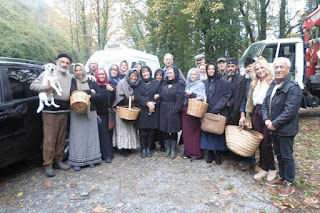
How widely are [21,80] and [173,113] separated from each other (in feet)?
→ 8.66

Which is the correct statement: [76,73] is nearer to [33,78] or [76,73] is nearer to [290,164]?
[33,78]

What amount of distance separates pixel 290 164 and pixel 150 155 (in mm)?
2553

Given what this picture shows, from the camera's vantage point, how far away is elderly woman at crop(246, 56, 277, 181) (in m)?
3.70

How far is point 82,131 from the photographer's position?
13.9 feet

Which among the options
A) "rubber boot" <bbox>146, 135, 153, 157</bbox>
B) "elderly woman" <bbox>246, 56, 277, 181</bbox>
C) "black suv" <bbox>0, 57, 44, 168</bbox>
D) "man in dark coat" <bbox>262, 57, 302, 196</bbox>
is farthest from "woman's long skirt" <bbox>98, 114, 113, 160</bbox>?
"man in dark coat" <bbox>262, 57, 302, 196</bbox>

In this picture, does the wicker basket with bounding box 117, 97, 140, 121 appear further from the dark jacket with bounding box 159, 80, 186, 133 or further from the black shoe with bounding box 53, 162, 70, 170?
the black shoe with bounding box 53, 162, 70, 170

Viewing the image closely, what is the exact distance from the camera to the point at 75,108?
391 centimetres

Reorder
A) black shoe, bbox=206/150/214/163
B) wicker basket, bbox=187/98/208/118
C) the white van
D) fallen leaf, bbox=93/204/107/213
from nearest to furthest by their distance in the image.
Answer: fallen leaf, bbox=93/204/107/213 → wicker basket, bbox=187/98/208/118 → black shoe, bbox=206/150/214/163 → the white van

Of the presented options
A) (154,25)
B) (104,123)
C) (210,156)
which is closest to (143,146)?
(104,123)

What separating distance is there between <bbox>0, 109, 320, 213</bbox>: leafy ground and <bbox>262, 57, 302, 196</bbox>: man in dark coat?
0.40 m

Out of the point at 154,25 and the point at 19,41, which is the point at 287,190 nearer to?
the point at 19,41

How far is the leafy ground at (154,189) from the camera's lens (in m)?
3.11

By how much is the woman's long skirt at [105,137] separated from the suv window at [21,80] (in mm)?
1249

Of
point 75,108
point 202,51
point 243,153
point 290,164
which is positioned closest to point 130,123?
point 75,108
